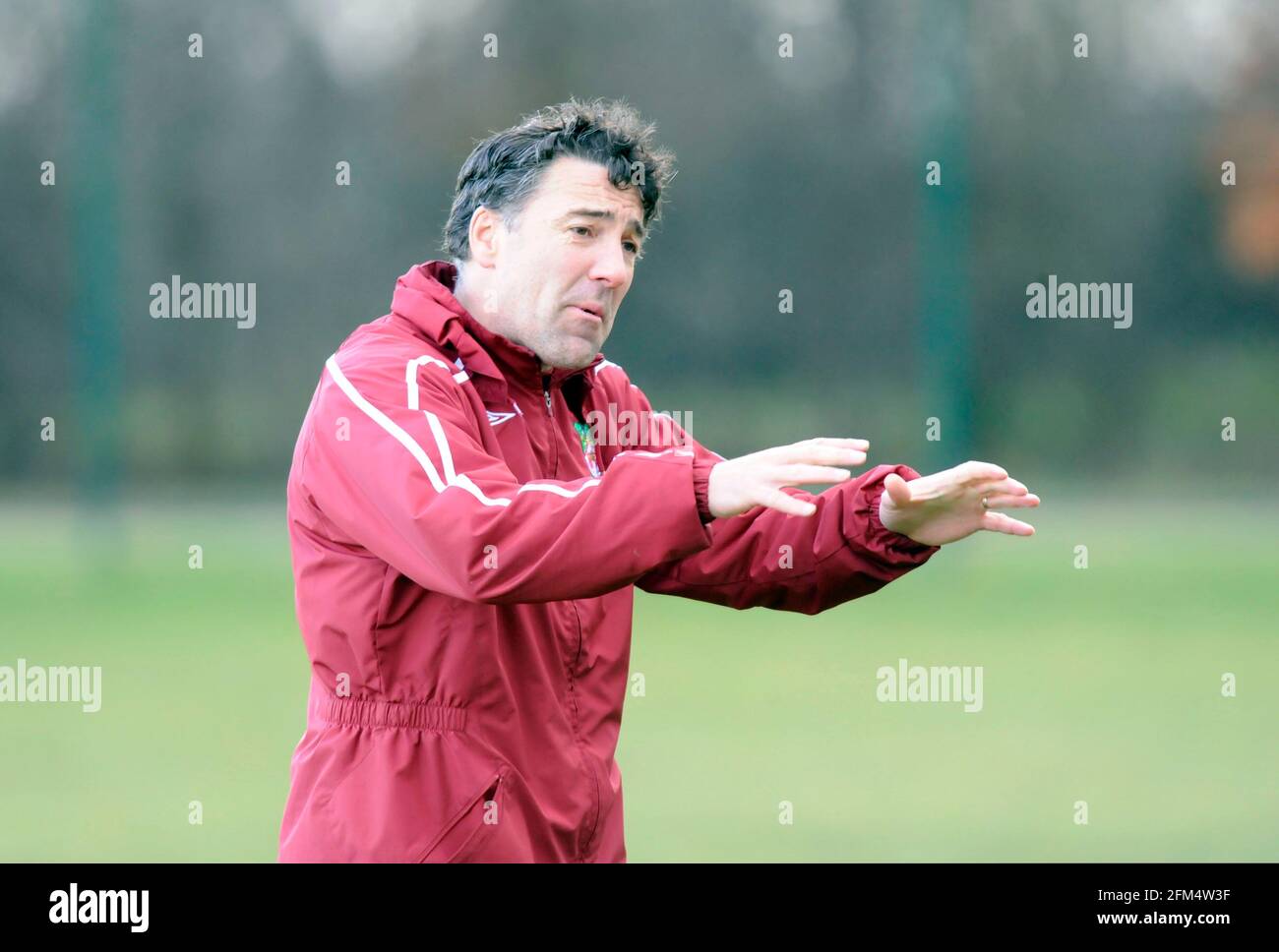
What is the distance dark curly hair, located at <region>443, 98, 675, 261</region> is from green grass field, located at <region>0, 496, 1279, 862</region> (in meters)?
3.23

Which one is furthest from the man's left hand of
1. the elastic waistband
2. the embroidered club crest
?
the elastic waistband

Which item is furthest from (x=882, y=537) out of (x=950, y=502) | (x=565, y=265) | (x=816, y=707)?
(x=816, y=707)

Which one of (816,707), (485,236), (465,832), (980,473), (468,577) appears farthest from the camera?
(816,707)

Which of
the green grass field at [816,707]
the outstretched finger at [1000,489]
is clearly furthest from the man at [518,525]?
the green grass field at [816,707]

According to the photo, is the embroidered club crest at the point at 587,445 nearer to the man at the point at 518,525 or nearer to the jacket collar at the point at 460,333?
the man at the point at 518,525

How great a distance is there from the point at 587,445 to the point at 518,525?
665 mm

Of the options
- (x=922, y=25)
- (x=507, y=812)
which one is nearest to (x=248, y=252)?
(x=922, y=25)

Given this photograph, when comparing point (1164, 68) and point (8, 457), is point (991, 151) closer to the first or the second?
point (1164, 68)

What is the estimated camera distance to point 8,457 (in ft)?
41.8

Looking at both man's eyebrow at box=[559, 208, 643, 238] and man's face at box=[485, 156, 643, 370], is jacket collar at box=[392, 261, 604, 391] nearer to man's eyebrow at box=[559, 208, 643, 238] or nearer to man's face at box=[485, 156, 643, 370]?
man's face at box=[485, 156, 643, 370]

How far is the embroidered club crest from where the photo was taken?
286 centimetres

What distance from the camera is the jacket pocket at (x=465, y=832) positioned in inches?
95.5

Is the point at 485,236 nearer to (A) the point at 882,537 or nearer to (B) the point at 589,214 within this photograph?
(B) the point at 589,214

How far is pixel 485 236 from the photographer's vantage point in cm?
283
